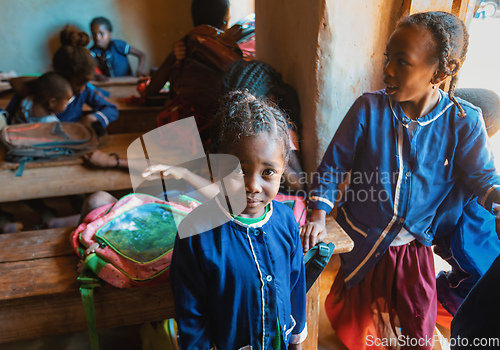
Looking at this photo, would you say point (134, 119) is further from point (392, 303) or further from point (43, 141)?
point (392, 303)

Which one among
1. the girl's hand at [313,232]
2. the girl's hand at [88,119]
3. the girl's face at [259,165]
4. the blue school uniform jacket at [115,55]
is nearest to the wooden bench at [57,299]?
the girl's hand at [313,232]

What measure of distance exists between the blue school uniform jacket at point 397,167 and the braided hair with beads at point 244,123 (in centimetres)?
47

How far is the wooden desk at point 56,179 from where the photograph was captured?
2.22 meters

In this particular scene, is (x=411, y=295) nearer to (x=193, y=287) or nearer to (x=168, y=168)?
(x=193, y=287)

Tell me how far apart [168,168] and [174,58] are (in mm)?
1587

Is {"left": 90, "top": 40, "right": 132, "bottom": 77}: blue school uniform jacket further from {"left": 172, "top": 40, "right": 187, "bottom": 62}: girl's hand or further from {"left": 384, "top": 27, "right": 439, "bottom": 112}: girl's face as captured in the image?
{"left": 384, "top": 27, "right": 439, "bottom": 112}: girl's face

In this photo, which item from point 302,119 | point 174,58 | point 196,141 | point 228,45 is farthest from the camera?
point 174,58

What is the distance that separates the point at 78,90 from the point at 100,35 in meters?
2.65

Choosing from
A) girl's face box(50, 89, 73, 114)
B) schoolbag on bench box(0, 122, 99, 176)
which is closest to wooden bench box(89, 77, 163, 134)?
girl's face box(50, 89, 73, 114)

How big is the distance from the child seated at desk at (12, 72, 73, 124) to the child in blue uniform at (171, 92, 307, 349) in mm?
1985

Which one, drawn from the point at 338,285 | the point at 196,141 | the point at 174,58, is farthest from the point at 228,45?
the point at 338,285

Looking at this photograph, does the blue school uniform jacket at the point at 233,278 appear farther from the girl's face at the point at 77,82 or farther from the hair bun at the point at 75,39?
the hair bun at the point at 75,39

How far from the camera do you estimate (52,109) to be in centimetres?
256

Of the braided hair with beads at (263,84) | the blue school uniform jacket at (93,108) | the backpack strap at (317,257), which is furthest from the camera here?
the blue school uniform jacket at (93,108)
